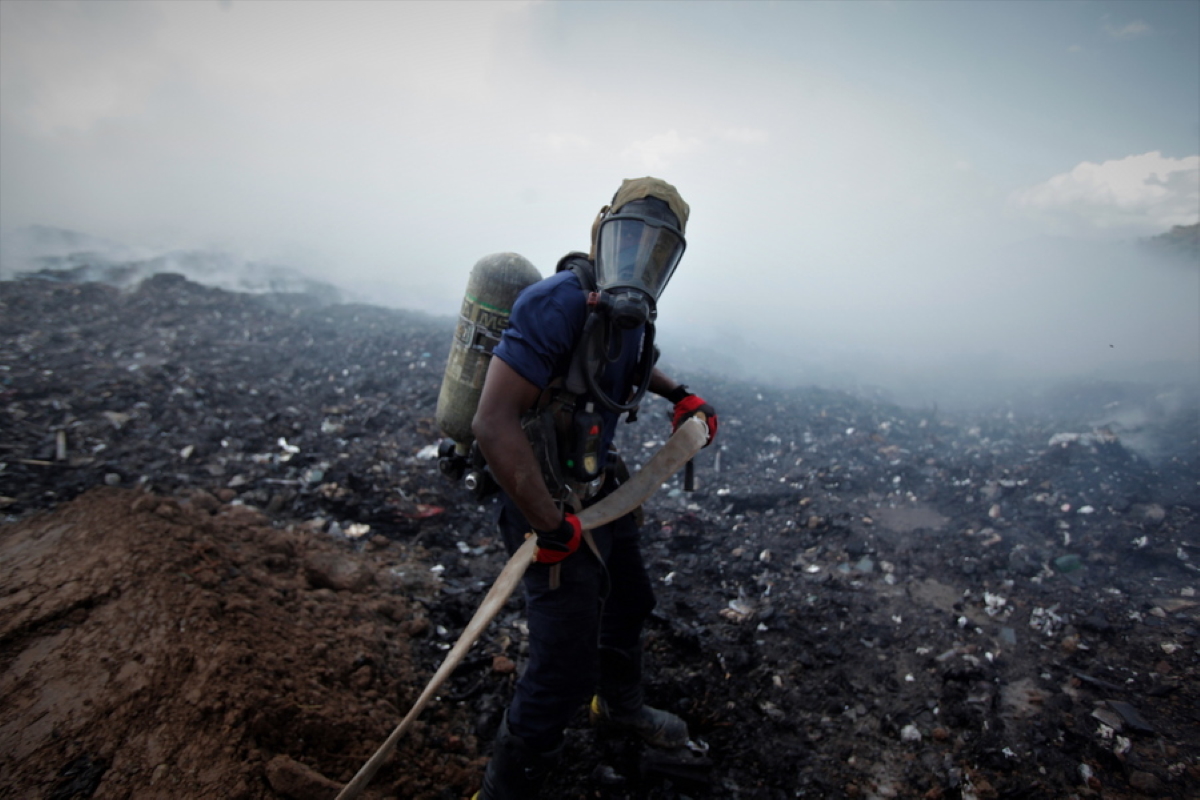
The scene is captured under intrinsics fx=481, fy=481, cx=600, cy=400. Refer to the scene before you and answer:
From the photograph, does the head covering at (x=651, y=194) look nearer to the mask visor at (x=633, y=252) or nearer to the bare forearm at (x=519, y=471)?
the mask visor at (x=633, y=252)

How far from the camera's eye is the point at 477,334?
6.82 ft

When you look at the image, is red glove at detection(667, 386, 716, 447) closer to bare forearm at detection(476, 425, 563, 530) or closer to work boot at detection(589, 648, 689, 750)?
bare forearm at detection(476, 425, 563, 530)

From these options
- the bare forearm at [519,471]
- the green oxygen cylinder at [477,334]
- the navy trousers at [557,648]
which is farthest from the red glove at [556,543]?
the green oxygen cylinder at [477,334]

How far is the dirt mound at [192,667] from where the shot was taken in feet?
5.02

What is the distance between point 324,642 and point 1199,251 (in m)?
28.2

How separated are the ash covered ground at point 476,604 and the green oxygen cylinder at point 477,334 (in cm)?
127

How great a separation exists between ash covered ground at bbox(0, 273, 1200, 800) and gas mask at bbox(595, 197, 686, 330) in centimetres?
191

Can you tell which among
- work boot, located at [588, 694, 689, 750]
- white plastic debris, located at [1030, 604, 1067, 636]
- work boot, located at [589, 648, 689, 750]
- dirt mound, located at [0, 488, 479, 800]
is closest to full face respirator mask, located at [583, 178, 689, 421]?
work boot, located at [589, 648, 689, 750]

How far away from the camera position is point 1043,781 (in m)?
2.06

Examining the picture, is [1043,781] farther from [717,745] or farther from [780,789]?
[717,745]

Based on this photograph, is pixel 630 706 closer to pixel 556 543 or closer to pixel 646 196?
pixel 556 543

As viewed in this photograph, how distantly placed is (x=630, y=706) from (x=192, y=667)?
1777mm

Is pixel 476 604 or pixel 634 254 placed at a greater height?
pixel 634 254

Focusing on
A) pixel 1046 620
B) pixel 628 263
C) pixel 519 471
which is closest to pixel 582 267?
pixel 628 263
